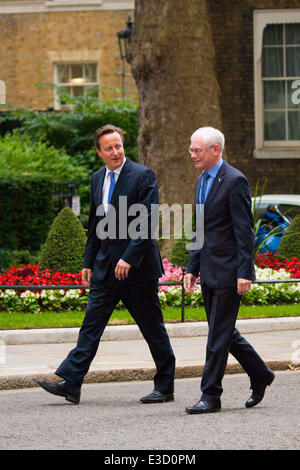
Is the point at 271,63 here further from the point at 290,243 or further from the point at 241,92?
the point at 290,243

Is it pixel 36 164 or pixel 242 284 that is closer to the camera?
pixel 242 284

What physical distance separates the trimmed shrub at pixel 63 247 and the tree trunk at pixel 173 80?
222cm

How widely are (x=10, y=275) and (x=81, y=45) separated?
16434mm

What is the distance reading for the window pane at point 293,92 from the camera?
73.7 feet

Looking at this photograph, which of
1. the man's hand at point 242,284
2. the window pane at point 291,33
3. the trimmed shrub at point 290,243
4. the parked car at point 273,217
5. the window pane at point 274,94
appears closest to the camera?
the man's hand at point 242,284

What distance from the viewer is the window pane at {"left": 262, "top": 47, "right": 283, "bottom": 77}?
22391 millimetres

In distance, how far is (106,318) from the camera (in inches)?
300

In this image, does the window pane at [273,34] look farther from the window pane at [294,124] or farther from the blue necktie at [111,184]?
the blue necktie at [111,184]

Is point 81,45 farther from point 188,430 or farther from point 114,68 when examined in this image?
point 188,430

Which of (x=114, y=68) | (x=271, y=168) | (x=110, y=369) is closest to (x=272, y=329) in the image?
(x=110, y=369)

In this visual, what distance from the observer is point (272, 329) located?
11.8 metres

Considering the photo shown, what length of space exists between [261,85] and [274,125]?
0.92 m

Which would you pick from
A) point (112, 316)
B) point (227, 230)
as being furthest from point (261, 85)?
point (227, 230)

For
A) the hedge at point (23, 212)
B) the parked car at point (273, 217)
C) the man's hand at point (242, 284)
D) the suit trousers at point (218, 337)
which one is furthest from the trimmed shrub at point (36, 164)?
the man's hand at point (242, 284)
